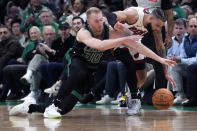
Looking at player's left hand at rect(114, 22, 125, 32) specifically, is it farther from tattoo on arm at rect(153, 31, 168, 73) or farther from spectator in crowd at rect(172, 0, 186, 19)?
spectator in crowd at rect(172, 0, 186, 19)

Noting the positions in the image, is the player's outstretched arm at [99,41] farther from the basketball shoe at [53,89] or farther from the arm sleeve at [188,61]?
the basketball shoe at [53,89]

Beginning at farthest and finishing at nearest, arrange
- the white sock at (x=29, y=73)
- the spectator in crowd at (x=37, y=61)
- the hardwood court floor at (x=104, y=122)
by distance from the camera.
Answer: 1. the white sock at (x=29, y=73)
2. the spectator in crowd at (x=37, y=61)
3. the hardwood court floor at (x=104, y=122)

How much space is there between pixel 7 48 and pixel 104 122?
23.2ft

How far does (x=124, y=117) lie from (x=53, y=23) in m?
6.22

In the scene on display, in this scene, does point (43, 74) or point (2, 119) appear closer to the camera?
point (2, 119)

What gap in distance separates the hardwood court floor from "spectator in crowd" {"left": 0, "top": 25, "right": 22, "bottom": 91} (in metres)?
5.37

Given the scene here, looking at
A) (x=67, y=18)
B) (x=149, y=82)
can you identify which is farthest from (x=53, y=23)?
(x=149, y=82)

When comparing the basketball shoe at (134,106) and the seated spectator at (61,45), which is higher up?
the seated spectator at (61,45)

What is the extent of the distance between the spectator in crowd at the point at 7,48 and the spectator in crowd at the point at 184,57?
4663 mm

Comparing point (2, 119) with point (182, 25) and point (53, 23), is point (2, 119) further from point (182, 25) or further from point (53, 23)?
point (53, 23)

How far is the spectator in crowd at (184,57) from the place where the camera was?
10.6 meters

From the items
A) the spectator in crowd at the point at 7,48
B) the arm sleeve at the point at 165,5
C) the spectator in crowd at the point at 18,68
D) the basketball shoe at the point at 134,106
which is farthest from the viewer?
the spectator in crowd at the point at 7,48

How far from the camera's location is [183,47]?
10766mm

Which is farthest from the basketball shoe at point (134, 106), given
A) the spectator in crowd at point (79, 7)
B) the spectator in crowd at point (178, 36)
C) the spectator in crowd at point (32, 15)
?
the spectator in crowd at point (32, 15)
